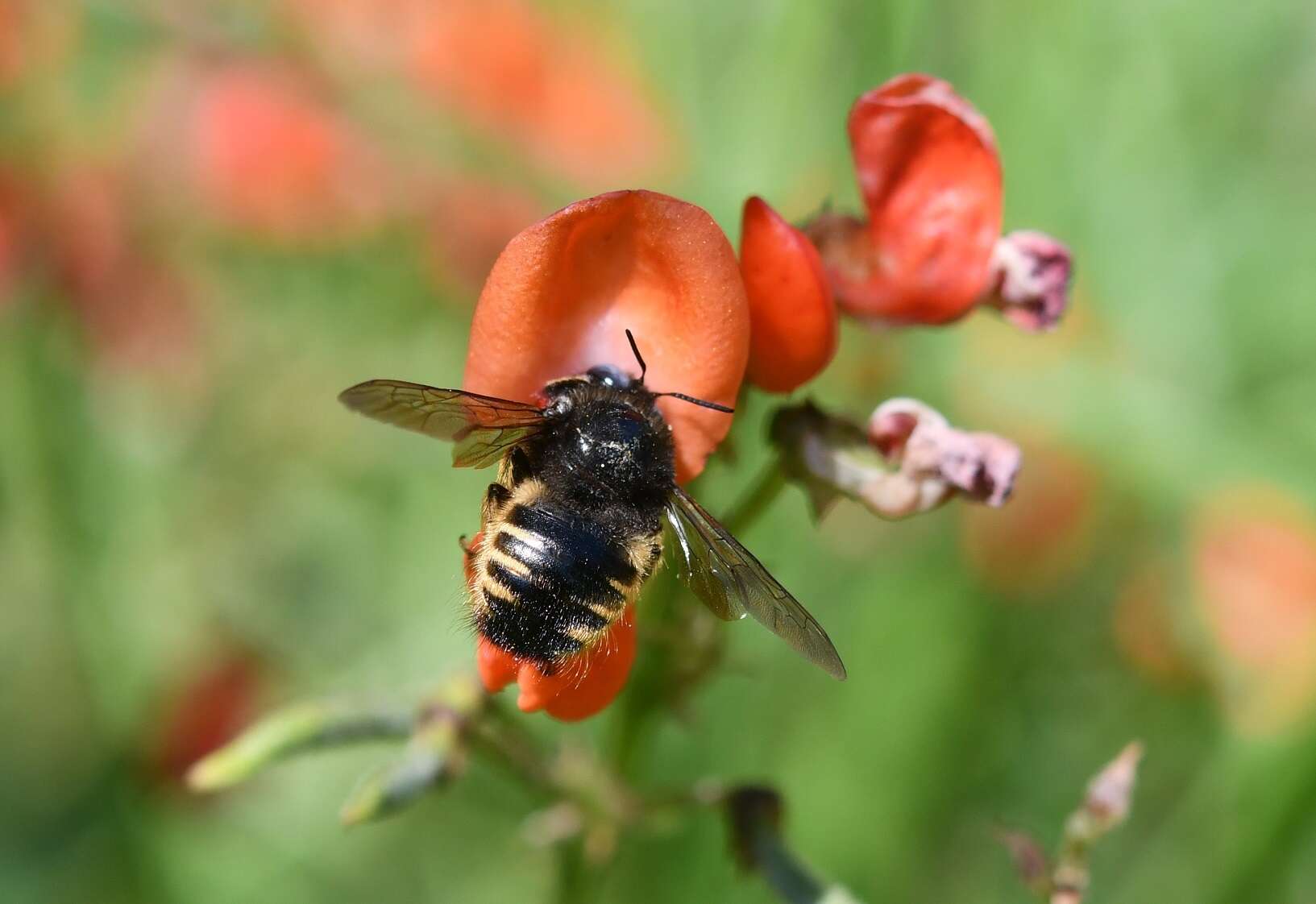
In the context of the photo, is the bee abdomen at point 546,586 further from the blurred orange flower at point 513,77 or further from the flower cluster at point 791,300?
the blurred orange flower at point 513,77

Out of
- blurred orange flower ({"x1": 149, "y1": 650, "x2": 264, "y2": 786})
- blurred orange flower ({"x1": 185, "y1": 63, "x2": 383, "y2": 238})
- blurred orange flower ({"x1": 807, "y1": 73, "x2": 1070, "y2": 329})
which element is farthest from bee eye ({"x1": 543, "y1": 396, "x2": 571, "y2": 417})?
blurred orange flower ({"x1": 185, "y1": 63, "x2": 383, "y2": 238})

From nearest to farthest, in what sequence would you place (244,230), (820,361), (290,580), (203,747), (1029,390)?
(820,361), (203,747), (1029,390), (290,580), (244,230)

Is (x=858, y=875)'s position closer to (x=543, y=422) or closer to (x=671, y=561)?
(x=671, y=561)

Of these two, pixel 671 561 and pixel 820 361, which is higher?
pixel 820 361

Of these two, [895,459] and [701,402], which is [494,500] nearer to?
[701,402]

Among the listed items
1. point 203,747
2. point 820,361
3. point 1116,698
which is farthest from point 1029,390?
point 203,747

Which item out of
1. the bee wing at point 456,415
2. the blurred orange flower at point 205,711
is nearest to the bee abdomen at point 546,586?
the bee wing at point 456,415

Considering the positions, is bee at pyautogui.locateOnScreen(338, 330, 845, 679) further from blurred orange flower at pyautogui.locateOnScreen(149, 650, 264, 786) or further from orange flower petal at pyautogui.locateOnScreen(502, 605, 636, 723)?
blurred orange flower at pyautogui.locateOnScreen(149, 650, 264, 786)

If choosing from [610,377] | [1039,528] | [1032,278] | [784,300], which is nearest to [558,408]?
[610,377]
